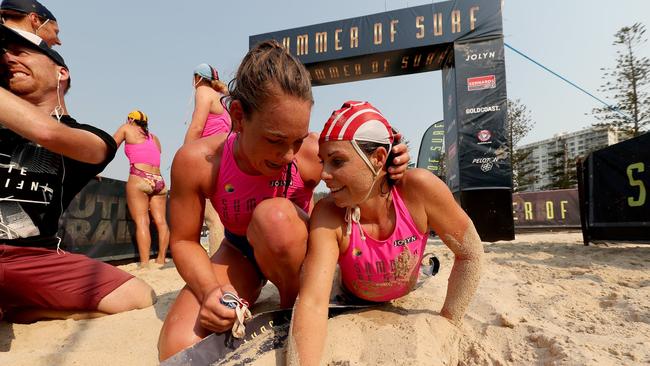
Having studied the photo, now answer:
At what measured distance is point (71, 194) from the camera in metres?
2.23

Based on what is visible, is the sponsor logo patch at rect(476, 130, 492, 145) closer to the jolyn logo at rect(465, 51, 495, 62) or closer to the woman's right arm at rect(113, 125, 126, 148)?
the jolyn logo at rect(465, 51, 495, 62)

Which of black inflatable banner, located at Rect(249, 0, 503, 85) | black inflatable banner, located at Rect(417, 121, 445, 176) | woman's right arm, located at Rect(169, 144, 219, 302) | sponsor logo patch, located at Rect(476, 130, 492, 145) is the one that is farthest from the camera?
black inflatable banner, located at Rect(417, 121, 445, 176)

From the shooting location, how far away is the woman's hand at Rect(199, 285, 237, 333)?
1426mm

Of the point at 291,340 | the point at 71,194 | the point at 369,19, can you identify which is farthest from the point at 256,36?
the point at 291,340

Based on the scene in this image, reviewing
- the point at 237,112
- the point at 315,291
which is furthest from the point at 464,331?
the point at 237,112

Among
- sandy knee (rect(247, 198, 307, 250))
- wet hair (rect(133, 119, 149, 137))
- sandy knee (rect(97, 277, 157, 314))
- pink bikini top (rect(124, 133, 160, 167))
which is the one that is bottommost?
sandy knee (rect(97, 277, 157, 314))

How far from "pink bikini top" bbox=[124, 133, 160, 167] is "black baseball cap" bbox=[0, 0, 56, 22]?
2.25 m

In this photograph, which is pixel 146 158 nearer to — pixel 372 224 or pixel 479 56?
pixel 372 224

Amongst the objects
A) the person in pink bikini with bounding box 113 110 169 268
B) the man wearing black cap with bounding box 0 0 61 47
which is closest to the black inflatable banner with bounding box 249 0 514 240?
the person in pink bikini with bounding box 113 110 169 268

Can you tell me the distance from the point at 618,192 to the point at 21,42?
18.9ft

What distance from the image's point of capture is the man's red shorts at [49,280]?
1.97m

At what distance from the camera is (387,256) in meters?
1.57

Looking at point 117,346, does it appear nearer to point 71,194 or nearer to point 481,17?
point 71,194

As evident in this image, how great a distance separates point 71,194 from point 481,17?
23.2ft
